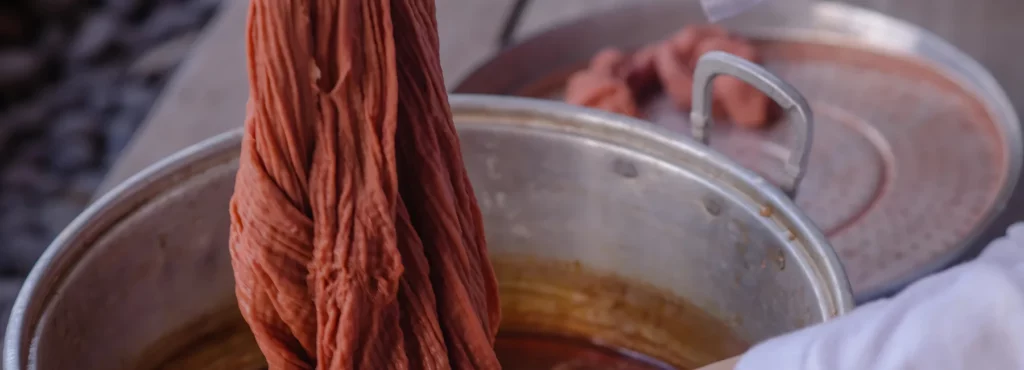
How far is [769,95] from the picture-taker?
2.52 feet

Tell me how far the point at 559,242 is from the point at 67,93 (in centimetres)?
178

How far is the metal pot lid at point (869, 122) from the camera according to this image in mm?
1157

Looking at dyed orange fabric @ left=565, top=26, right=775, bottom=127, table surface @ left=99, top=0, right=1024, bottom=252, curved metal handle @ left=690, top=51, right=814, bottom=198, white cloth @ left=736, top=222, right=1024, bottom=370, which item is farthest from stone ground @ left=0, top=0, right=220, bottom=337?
white cloth @ left=736, top=222, right=1024, bottom=370

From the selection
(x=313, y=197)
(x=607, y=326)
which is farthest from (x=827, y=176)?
(x=313, y=197)

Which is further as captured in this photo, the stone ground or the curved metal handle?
the stone ground

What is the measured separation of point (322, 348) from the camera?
0.68 meters

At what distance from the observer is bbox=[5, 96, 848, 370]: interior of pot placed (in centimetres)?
77

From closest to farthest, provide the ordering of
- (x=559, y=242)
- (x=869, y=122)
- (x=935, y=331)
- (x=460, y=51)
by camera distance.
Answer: (x=935, y=331) → (x=559, y=242) → (x=869, y=122) → (x=460, y=51)

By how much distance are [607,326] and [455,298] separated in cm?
36

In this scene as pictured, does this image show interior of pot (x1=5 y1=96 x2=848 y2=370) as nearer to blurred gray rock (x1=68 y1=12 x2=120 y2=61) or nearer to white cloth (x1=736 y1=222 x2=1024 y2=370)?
white cloth (x1=736 y1=222 x2=1024 y2=370)

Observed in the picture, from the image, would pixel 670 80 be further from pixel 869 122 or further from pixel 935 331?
pixel 935 331

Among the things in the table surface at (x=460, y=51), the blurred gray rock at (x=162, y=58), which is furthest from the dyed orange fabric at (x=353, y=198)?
the blurred gray rock at (x=162, y=58)

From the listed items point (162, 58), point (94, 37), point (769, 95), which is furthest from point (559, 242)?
point (94, 37)

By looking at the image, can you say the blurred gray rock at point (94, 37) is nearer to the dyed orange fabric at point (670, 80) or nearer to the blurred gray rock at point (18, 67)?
the blurred gray rock at point (18, 67)
